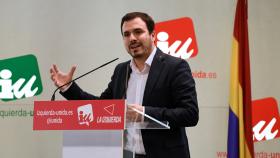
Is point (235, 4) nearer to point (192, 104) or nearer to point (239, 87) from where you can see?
point (239, 87)

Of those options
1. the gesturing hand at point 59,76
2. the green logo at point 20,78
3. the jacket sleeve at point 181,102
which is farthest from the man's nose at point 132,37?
the green logo at point 20,78

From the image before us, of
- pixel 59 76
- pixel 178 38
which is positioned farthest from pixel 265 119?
pixel 59 76

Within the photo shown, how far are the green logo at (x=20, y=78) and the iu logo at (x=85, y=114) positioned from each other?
224 cm

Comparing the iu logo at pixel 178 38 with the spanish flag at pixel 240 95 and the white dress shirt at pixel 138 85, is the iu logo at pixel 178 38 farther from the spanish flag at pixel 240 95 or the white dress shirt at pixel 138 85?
the white dress shirt at pixel 138 85

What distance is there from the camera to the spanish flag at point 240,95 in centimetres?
345

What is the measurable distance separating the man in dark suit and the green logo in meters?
1.50

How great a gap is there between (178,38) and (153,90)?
1767 mm

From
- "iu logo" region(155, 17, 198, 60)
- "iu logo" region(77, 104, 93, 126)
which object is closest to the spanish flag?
"iu logo" region(155, 17, 198, 60)

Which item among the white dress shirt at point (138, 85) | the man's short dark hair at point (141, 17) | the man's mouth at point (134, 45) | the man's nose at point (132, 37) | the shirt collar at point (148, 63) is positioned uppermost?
the man's short dark hair at point (141, 17)

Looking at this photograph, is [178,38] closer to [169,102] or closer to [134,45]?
[134,45]

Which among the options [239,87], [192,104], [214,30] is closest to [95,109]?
[192,104]

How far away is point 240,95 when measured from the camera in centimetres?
348

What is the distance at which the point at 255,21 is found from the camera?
149 inches

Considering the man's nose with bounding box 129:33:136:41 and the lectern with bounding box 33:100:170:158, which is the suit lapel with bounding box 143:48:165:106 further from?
the lectern with bounding box 33:100:170:158
